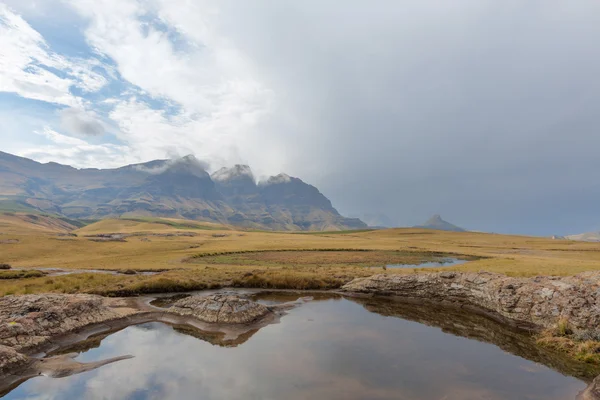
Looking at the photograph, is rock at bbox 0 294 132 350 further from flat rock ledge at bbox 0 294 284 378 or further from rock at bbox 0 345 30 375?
rock at bbox 0 345 30 375

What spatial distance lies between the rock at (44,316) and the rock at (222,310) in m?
6.25

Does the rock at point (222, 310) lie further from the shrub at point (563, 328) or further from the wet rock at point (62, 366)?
the shrub at point (563, 328)

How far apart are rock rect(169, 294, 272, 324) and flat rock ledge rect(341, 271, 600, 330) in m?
16.6

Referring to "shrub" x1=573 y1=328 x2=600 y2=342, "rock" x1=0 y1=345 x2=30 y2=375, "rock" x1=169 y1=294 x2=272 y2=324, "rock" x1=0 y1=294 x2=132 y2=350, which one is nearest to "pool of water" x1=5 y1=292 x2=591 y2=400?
"rock" x1=0 y1=345 x2=30 y2=375

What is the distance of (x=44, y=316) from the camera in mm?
24141

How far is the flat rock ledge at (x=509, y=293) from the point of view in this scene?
2508cm

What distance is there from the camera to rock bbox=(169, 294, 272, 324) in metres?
27.6

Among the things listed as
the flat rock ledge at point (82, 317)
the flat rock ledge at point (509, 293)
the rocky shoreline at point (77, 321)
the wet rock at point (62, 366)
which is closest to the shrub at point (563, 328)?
the flat rock ledge at point (509, 293)

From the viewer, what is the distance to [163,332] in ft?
83.6

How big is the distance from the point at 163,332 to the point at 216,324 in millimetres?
4413

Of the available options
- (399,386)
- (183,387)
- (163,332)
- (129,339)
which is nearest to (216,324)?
(163,332)

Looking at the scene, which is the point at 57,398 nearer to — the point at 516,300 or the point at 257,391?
the point at 257,391

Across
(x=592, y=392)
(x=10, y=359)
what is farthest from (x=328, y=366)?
(x=10, y=359)

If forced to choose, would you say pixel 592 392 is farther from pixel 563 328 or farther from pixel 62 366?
pixel 62 366
